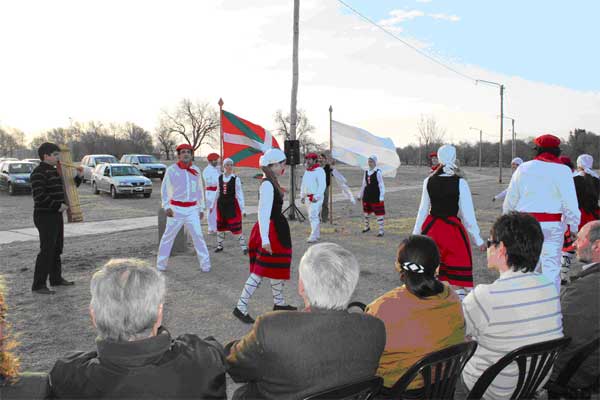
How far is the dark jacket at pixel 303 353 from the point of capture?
1981 mm

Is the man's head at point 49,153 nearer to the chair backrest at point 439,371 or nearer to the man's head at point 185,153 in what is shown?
the man's head at point 185,153

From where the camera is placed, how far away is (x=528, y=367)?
8.28 feet

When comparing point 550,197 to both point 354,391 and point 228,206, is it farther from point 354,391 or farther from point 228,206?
point 228,206

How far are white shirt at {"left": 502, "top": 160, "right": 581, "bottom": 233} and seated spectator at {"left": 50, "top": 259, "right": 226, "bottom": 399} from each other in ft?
14.5

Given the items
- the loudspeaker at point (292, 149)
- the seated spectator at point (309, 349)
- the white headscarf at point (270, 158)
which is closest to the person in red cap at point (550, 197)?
the white headscarf at point (270, 158)

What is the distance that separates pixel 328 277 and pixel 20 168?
27.5 meters

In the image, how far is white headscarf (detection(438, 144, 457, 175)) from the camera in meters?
5.05

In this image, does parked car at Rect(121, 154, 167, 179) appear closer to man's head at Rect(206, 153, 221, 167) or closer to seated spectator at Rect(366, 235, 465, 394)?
man's head at Rect(206, 153, 221, 167)

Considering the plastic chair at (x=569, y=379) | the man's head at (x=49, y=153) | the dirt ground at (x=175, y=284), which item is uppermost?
the man's head at (x=49, y=153)

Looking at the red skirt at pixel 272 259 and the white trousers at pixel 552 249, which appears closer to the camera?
the red skirt at pixel 272 259

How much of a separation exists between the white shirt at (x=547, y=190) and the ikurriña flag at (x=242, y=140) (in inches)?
233

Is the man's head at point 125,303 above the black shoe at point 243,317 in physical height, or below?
above

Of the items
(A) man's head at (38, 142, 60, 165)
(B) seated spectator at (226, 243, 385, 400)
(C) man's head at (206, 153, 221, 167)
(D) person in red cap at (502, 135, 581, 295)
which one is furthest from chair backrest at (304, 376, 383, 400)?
(C) man's head at (206, 153, 221, 167)

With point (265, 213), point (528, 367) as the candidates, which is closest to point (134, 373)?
point (528, 367)
